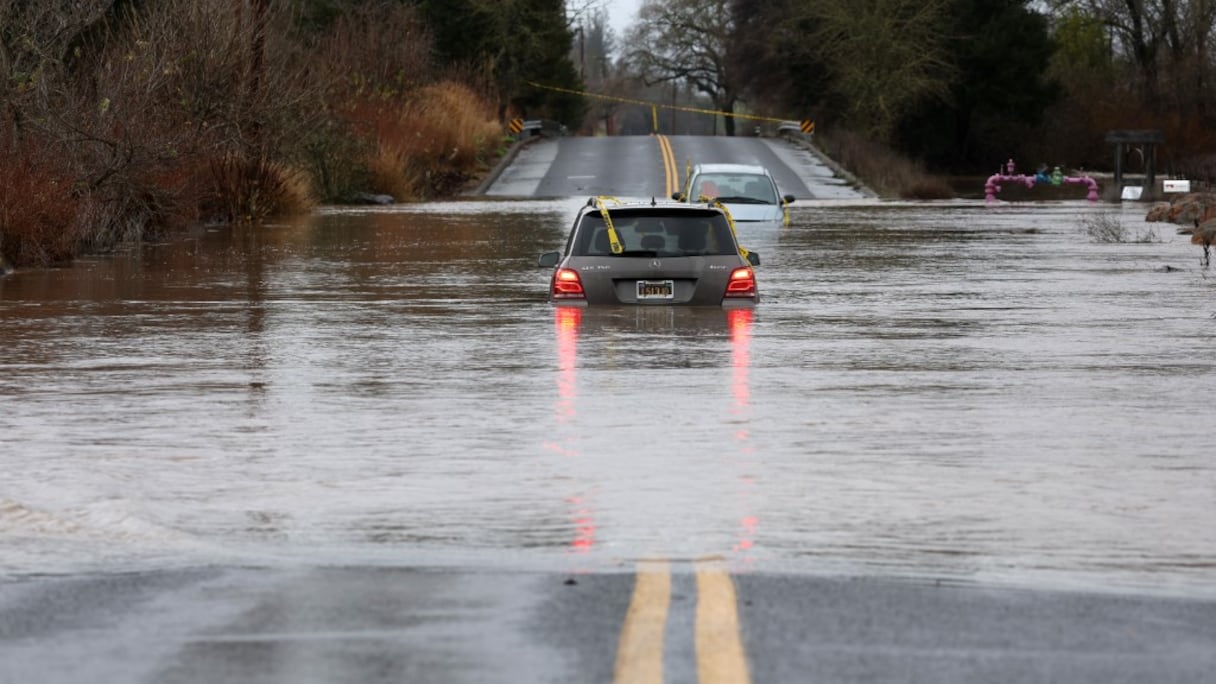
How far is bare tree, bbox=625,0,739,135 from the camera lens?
129m

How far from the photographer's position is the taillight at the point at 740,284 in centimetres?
2055

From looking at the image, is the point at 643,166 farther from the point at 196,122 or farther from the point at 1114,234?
the point at 1114,234

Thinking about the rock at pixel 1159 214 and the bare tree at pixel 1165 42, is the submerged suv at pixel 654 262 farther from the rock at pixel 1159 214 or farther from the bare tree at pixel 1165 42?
the bare tree at pixel 1165 42

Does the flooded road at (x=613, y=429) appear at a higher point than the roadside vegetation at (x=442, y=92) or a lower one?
lower

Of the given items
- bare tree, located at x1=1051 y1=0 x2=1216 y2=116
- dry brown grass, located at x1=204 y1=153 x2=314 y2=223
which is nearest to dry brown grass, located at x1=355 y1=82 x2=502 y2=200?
dry brown grass, located at x1=204 y1=153 x2=314 y2=223

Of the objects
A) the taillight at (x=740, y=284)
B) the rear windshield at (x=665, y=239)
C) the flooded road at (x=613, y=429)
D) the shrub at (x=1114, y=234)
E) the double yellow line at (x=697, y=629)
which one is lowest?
the shrub at (x=1114, y=234)

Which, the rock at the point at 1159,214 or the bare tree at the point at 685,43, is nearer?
the rock at the point at 1159,214

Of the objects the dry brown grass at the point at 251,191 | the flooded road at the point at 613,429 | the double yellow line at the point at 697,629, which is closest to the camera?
the double yellow line at the point at 697,629

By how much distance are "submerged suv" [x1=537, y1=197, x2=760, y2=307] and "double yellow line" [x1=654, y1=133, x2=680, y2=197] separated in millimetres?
37423

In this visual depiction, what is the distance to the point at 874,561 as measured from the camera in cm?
904

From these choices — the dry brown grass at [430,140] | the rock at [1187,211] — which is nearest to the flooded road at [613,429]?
the rock at [1187,211]

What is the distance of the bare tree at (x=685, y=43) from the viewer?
5079 inches

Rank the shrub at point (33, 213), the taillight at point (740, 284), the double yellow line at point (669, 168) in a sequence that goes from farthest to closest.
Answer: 1. the double yellow line at point (669, 168)
2. the shrub at point (33, 213)
3. the taillight at point (740, 284)

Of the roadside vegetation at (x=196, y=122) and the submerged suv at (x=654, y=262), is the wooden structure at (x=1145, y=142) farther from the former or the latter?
the submerged suv at (x=654, y=262)
